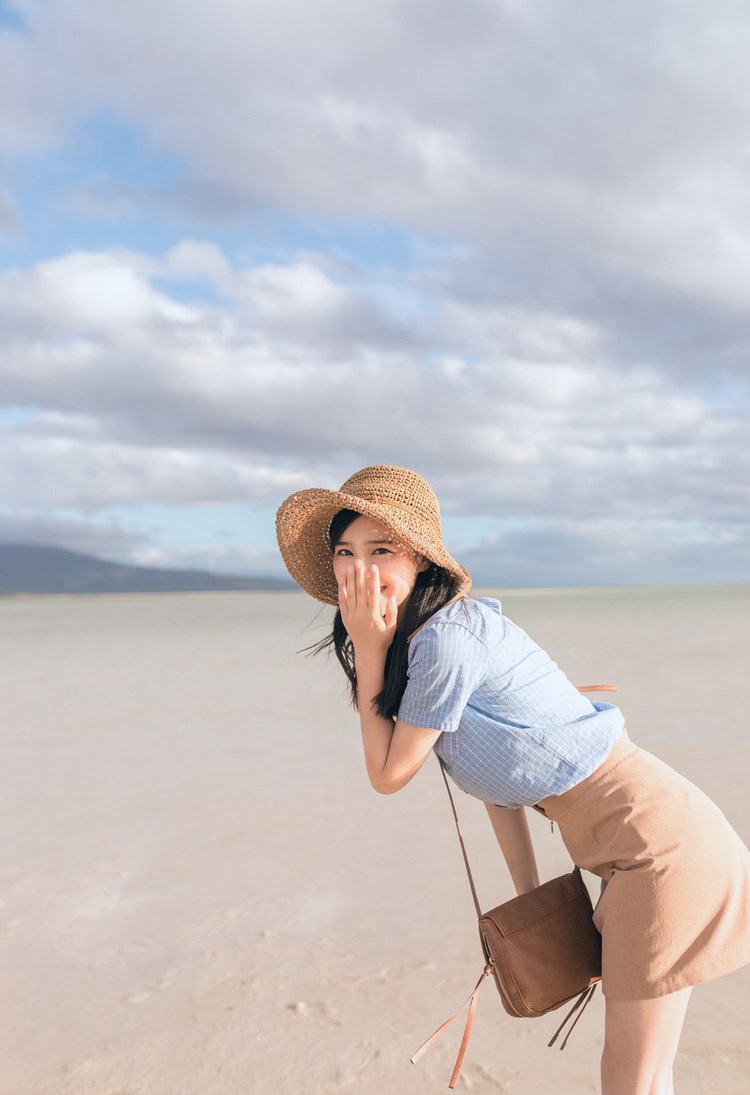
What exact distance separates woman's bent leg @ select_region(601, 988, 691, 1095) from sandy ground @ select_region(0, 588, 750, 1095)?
1.17 meters

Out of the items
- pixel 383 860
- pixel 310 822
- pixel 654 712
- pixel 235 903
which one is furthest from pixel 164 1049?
pixel 654 712

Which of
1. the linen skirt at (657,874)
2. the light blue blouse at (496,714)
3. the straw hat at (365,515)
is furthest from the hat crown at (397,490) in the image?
the linen skirt at (657,874)

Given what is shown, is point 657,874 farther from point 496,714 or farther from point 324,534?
point 324,534

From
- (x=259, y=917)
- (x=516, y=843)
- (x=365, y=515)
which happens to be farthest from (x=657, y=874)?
(x=259, y=917)

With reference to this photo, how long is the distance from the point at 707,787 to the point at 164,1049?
419 centimetres

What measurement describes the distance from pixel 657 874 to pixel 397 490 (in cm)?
112

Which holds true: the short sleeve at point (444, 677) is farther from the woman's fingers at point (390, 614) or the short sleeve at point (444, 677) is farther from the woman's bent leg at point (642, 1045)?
the woman's bent leg at point (642, 1045)

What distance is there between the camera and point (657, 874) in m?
2.08

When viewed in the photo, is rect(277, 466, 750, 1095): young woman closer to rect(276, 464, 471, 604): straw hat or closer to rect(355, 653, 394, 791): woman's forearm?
rect(355, 653, 394, 791): woman's forearm

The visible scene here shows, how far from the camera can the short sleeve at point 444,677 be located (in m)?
2.10

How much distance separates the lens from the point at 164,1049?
3.40 meters

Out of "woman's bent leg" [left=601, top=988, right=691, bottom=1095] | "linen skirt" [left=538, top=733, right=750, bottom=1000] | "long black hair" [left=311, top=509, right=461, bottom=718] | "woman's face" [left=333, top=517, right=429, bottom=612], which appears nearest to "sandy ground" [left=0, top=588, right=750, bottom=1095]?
"woman's bent leg" [left=601, top=988, right=691, bottom=1095]

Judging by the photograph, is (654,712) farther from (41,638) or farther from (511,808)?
(41,638)

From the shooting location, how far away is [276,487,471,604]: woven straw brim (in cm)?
240
